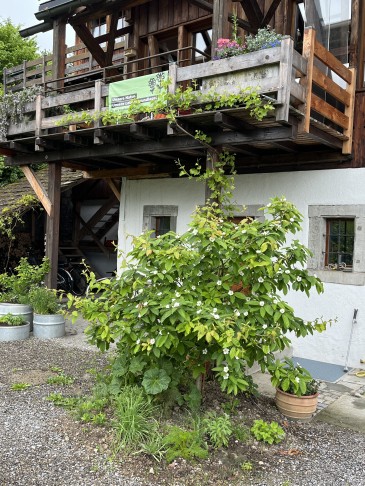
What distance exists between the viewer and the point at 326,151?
7332 mm

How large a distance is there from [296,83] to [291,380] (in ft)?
11.6

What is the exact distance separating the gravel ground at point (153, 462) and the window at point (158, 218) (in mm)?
4989

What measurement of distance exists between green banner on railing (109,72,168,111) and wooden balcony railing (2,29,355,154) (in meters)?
0.21

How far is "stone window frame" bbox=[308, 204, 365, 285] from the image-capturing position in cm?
703

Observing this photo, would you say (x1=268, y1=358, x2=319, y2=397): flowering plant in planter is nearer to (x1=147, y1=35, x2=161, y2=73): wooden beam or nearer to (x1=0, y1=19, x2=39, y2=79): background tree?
(x1=147, y1=35, x2=161, y2=73): wooden beam

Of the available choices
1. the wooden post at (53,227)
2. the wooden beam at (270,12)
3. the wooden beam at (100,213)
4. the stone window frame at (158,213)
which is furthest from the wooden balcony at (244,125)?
the wooden beam at (100,213)

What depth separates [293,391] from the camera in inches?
193

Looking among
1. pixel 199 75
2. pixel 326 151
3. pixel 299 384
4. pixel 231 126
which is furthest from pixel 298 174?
pixel 299 384

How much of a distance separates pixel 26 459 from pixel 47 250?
20.0ft

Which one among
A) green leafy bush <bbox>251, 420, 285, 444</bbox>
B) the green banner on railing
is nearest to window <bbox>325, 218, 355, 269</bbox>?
the green banner on railing

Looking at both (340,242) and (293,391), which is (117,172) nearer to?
(340,242)

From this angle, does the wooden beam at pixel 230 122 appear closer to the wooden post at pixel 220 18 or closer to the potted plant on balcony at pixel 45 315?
the wooden post at pixel 220 18

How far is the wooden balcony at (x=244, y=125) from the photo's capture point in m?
5.90

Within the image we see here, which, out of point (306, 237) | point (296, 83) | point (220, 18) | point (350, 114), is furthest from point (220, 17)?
point (306, 237)
